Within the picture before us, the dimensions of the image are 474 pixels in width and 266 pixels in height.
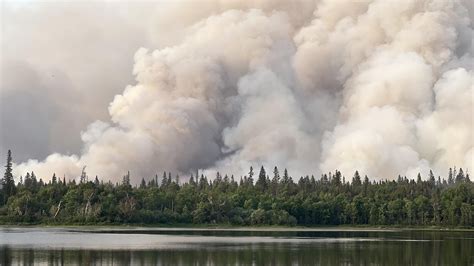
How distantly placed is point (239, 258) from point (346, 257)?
40.8 feet

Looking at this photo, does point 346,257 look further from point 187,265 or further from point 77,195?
point 77,195

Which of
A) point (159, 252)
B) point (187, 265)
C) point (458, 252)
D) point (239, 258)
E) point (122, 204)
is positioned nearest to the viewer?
point (187, 265)

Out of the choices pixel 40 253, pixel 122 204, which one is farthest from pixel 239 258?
pixel 122 204

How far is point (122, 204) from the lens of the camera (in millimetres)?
191625

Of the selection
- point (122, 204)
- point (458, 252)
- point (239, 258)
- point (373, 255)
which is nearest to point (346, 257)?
point (373, 255)

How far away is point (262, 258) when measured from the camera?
81.1 meters

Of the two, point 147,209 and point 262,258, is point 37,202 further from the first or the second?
point 262,258

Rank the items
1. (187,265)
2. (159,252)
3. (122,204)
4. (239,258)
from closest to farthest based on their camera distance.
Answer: (187,265) → (239,258) → (159,252) → (122,204)

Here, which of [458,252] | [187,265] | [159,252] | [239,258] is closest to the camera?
[187,265]

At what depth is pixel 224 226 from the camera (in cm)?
19938

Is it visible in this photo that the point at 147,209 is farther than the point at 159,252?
Yes

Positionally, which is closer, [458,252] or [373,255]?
[373,255]

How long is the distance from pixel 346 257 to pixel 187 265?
20.3 metres

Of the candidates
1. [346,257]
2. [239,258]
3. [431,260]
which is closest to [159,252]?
[239,258]
